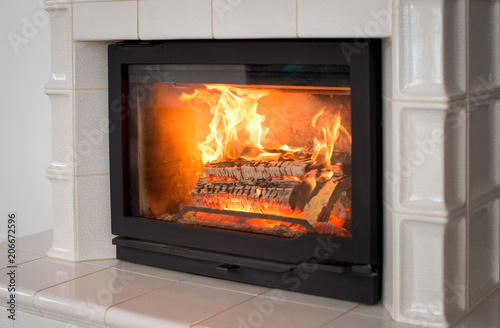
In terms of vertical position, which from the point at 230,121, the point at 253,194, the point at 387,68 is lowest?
the point at 253,194

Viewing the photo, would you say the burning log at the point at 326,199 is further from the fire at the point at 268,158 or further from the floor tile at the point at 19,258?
the floor tile at the point at 19,258

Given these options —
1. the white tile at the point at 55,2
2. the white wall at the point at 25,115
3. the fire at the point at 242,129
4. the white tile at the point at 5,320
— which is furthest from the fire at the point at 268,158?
the white wall at the point at 25,115

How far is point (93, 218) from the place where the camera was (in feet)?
7.04

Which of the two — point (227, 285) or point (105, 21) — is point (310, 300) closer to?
point (227, 285)

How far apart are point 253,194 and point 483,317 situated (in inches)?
25.8

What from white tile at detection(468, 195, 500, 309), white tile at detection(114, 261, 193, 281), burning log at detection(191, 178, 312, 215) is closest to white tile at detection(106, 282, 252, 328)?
white tile at detection(114, 261, 193, 281)

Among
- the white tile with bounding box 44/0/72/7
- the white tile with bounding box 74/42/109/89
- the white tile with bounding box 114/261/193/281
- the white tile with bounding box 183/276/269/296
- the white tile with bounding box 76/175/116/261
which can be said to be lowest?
the white tile with bounding box 183/276/269/296

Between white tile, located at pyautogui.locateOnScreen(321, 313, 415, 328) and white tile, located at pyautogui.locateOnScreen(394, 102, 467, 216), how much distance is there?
268 millimetres

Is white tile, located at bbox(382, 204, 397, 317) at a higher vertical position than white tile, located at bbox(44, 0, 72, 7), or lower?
lower

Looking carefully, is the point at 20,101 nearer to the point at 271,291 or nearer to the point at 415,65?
the point at 271,291

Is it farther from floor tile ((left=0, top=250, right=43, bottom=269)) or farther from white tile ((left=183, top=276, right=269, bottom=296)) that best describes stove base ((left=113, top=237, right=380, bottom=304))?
floor tile ((left=0, top=250, right=43, bottom=269))

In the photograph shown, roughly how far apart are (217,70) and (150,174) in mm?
400

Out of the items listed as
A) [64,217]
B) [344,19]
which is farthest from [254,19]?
[64,217]

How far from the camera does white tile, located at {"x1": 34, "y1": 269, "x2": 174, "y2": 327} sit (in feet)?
5.85
